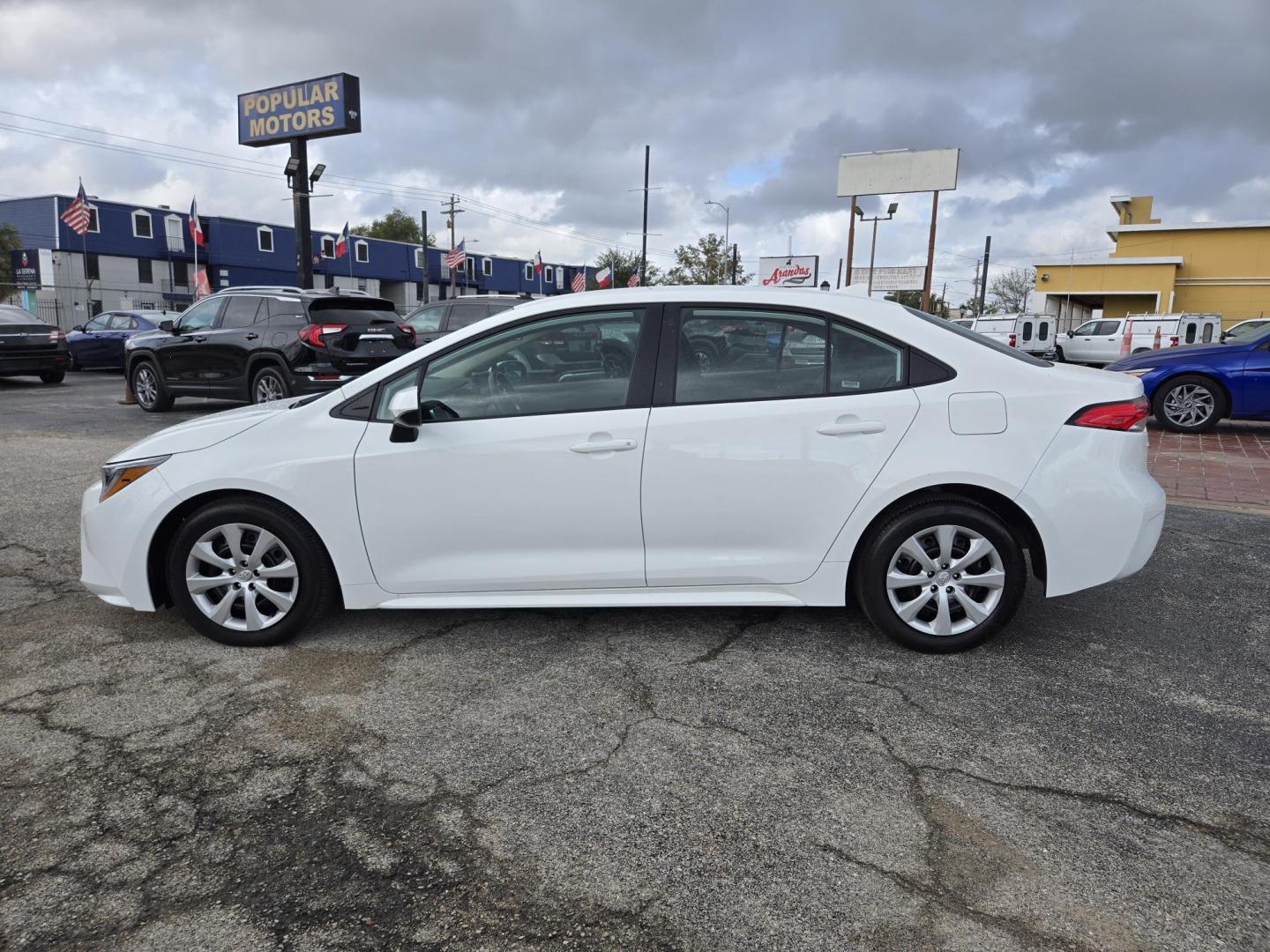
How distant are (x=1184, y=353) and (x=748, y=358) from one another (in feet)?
31.9

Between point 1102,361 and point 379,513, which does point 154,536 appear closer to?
point 379,513

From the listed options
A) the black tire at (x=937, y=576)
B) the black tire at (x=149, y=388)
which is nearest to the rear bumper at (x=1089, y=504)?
the black tire at (x=937, y=576)

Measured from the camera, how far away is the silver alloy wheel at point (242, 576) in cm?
386

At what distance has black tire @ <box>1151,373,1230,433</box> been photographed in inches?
429

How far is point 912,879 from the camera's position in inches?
93.3

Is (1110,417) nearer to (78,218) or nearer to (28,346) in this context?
(28,346)

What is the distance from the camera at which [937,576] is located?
3816 mm

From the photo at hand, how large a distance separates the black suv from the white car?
686 cm

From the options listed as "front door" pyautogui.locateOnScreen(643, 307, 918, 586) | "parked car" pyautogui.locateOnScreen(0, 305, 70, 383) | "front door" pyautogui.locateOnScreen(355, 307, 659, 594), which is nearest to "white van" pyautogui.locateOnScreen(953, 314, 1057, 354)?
"parked car" pyautogui.locateOnScreen(0, 305, 70, 383)

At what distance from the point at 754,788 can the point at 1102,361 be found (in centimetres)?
2880

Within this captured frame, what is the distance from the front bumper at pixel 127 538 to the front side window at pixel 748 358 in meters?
2.29

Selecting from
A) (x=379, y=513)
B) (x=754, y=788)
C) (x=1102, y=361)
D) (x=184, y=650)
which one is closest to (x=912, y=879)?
(x=754, y=788)

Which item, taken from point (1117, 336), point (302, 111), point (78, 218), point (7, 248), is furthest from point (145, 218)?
point (1117, 336)

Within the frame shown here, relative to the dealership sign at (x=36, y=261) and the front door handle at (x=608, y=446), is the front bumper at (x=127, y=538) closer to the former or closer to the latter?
the front door handle at (x=608, y=446)
